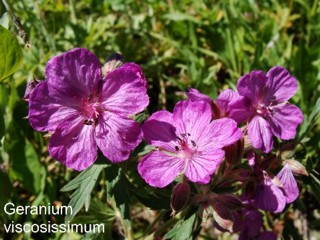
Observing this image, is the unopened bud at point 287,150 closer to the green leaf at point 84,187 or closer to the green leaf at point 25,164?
the green leaf at point 84,187

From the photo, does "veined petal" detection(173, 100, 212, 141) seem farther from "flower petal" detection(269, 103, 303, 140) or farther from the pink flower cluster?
"flower petal" detection(269, 103, 303, 140)

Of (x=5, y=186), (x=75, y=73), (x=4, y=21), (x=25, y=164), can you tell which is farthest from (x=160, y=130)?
(x=25, y=164)

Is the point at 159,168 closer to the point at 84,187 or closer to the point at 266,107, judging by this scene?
the point at 84,187

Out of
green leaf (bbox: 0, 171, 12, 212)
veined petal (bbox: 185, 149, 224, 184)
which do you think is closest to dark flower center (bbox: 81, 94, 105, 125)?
veined petal (bbox: 185, 149, 224, 184)

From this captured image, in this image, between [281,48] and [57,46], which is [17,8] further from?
[281,48]

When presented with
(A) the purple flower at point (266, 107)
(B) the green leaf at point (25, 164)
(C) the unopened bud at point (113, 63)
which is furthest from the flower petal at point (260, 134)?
(B) the green leaf at point (25, 164)
